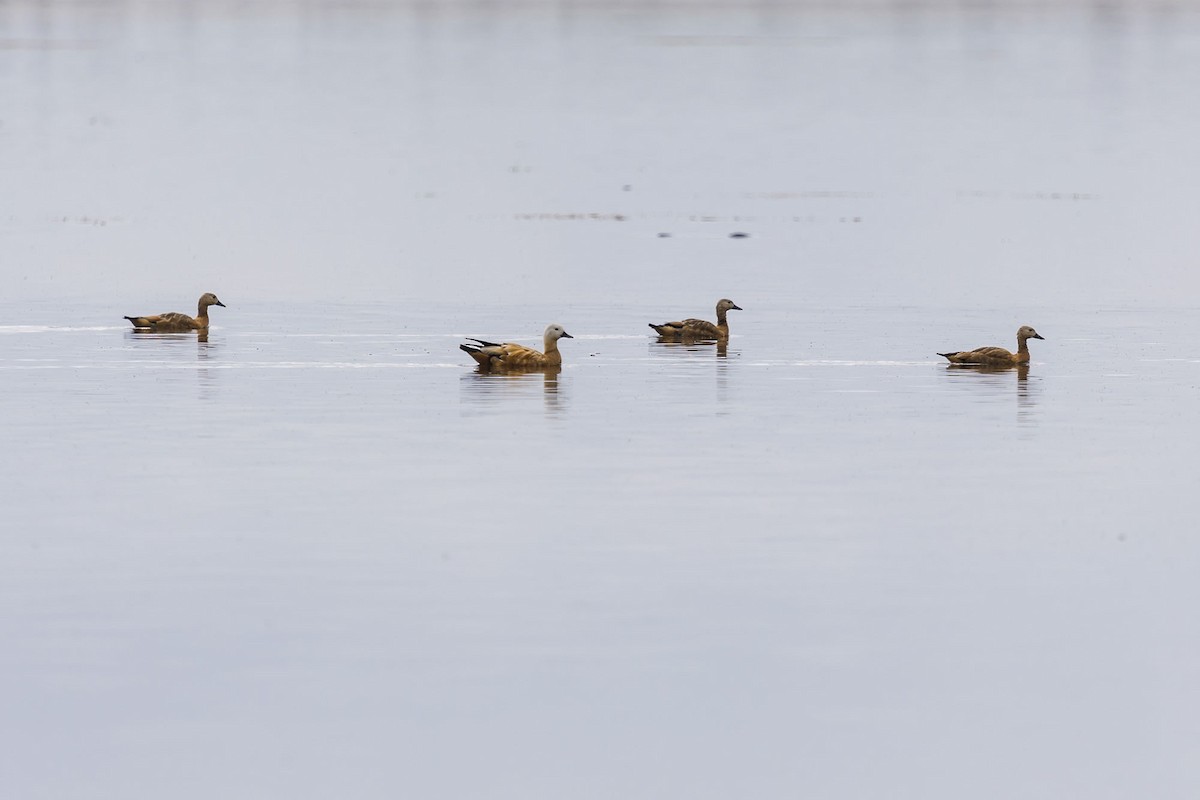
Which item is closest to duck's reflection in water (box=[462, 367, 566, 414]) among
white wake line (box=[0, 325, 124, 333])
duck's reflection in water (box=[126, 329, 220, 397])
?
duck's reflection in water (box=[126, 329, 220, 397])

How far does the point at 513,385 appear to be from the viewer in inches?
1447

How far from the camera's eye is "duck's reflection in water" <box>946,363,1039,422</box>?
35125 millimetres

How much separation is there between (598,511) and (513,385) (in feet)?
35.2

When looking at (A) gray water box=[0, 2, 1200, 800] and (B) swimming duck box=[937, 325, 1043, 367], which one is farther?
(B) swimming duck box=[937, 325, 1043, 367]

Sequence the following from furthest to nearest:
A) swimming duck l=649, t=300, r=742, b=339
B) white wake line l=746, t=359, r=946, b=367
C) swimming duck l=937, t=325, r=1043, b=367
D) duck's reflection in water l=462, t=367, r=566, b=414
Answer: swimming duck l=649, t=300, r=742, b=339 → white wake line l=746, t=359, r=946, b=367 → swimming duck l=937, t=325, r=1043, b=367 → duck's reflection in water l=462, t=367, r=566, b=414

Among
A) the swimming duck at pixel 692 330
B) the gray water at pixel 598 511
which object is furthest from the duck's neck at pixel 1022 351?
the swimming duck at pixel 692 330

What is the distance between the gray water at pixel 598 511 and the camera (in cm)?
1842

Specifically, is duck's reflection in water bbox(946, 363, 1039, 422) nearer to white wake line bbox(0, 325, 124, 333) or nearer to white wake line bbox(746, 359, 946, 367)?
white wake line bbox(746, 359, 946, 367)

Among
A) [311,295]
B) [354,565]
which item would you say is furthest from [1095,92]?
[354,565]

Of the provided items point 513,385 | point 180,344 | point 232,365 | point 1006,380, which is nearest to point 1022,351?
point 1006,380

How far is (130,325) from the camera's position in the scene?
45.4 m

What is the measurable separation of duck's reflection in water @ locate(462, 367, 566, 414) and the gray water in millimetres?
142

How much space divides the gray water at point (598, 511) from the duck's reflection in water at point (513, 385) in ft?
0.47

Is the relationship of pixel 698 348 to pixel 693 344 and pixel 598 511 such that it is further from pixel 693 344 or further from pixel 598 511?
pixel 598 511
